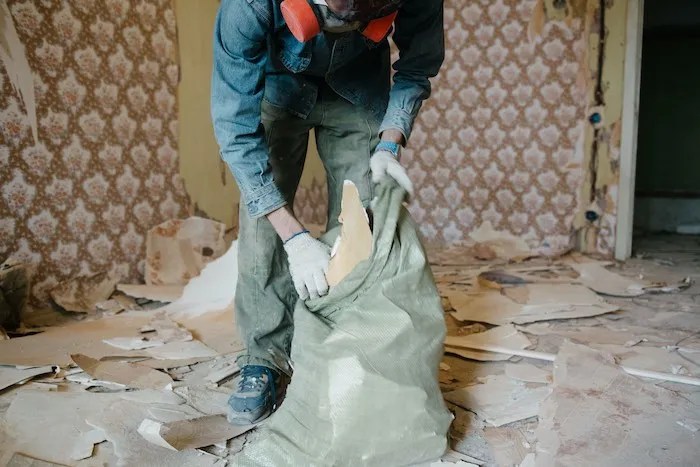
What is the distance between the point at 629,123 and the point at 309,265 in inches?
114

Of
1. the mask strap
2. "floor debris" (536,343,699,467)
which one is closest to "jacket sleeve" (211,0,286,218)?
the mask strap

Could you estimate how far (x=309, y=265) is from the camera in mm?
1311

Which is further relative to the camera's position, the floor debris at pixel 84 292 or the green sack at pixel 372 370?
the floor debris at pixel 84 292

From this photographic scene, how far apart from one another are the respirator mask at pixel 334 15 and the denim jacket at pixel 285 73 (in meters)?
0.14

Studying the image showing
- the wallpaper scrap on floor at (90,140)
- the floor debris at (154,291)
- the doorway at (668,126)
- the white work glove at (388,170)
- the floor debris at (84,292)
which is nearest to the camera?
the white work glove at (388,170)

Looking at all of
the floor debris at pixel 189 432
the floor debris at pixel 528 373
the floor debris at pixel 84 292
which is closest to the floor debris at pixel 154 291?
the floor debris at pixel 84 292

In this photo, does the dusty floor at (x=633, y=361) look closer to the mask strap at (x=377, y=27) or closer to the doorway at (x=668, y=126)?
the mask strap at (x=377, y=27)

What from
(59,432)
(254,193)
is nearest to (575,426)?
(254,193)

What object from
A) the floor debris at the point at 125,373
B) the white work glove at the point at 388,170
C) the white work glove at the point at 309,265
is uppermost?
the white work glove at the point at 388,170

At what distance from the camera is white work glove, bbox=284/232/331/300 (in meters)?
1.30

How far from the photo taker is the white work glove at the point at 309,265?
1297 mm

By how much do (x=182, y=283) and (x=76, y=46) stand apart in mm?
1178

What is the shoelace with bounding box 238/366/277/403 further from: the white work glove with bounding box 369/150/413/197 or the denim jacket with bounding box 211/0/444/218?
the white work glove with bounding box 369/150/413/197

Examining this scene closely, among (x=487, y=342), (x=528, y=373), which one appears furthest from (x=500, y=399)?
(x=487, y=342)
